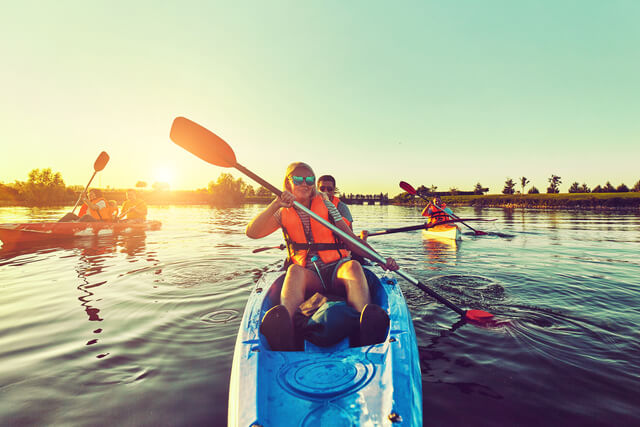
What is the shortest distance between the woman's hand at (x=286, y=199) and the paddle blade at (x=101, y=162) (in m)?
12.9

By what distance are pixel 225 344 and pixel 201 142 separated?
249 centimetres

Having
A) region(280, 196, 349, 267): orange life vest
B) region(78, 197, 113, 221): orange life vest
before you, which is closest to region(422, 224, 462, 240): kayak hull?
region(280, 196, 349, 267): orange life vest

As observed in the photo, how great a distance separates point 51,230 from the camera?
10883 mm

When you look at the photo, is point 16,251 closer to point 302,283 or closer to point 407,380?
point 302,283

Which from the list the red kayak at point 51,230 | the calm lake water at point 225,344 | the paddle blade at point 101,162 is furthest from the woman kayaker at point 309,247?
the paddle blade at point 101,162

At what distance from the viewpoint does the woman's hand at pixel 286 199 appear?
3141mm

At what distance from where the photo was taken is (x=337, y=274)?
3031mm

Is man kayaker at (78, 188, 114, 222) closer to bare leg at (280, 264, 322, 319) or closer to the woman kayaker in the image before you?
the woman kayaker

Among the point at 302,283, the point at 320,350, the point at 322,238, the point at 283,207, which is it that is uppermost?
the point at 283,207

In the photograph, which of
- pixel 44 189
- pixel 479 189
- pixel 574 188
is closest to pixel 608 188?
pixel 574 188

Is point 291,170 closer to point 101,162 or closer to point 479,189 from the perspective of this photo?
point 101,162

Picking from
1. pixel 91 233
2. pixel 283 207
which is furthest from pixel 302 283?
pixel 91 233

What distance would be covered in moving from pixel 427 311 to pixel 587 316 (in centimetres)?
208

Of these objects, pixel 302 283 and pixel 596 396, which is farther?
pixel 302 283
